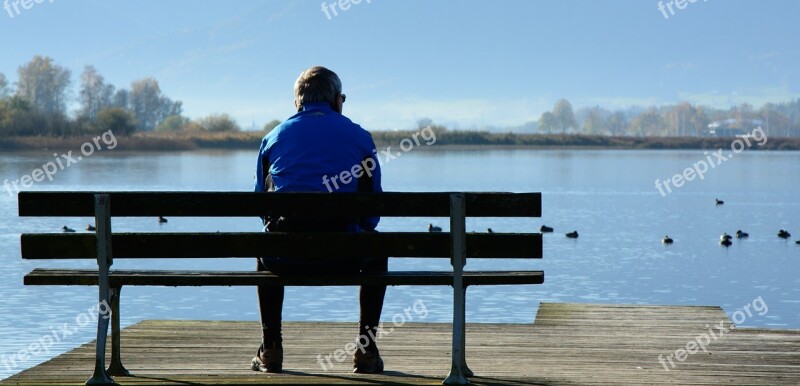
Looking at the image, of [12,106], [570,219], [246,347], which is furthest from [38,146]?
[246,347]

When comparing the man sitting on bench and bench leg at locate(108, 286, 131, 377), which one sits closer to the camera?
the man sitting on bench

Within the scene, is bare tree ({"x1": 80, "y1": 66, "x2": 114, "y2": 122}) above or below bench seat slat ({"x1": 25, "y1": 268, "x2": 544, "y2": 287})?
above

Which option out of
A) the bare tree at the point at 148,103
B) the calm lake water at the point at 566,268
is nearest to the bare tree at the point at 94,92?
the bare tree at the point at 148,103

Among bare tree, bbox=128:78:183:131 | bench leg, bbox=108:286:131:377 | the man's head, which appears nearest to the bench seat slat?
bench leg, bbox=108:286:131:377

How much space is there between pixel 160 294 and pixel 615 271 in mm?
9512

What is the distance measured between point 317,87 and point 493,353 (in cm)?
256

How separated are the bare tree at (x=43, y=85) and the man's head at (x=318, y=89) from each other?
170 metres

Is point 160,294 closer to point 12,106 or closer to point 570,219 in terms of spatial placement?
point 570,219

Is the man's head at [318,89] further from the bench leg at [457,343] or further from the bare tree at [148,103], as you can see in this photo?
the bare tree at [148,103]

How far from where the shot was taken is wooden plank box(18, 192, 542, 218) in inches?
285

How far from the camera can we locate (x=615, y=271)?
24.3 meters

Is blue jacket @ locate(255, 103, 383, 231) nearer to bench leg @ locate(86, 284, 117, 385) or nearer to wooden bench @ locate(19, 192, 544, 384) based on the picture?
wooden bench @ locate(19, 192, 544, 384)

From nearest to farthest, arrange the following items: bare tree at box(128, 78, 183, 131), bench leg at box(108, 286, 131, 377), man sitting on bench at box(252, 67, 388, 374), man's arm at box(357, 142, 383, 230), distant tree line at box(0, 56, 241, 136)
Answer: man sitting on bench at box(252, 67, 388, 374)
man's arm at box(357, 142, 383, 230)
bench leg at box(108, 286, 131, 377)
distant tree line at box(0, 56, 241, 136)
bare tree at box(128, 78, 183, 131)

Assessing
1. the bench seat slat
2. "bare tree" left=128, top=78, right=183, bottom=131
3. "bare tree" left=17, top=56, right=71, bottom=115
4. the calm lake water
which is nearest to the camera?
the bench seat slat
